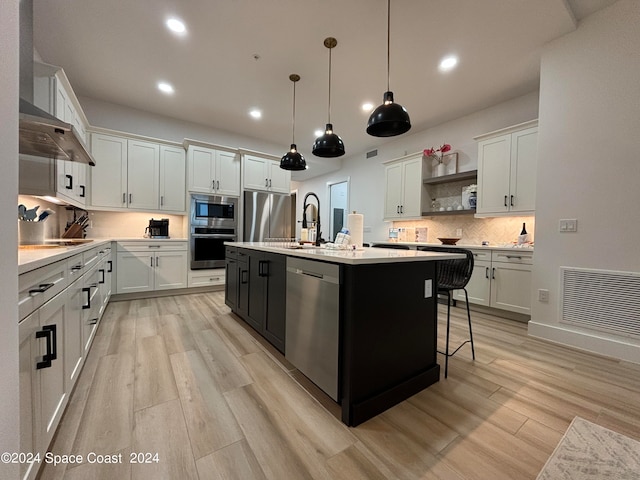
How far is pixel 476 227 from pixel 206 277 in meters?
4.65

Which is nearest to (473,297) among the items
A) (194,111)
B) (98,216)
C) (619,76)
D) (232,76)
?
(619,76)

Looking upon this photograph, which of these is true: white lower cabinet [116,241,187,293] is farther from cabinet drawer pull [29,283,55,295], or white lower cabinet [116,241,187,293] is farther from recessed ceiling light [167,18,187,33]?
cabinet drawer pull [29,283,55,295]

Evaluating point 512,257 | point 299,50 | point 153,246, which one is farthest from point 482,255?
point 153,246

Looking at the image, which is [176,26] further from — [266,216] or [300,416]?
[300,416]

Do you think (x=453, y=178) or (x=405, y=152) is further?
(x=405, y=152)

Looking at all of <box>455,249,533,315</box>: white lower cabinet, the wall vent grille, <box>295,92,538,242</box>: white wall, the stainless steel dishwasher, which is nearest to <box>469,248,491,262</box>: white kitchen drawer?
<box>455,249,533,315</box>: white lower cabinet

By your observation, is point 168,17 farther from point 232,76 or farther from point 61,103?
point 61,103

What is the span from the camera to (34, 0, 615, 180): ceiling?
2.36 meters

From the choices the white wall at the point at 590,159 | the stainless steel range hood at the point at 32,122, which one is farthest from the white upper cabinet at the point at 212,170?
the white wall at the point at 590,159

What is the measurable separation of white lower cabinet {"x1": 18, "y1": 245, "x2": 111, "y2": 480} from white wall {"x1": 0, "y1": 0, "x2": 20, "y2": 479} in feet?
0.81

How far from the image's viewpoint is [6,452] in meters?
0.64

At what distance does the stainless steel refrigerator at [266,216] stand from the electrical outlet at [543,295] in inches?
159

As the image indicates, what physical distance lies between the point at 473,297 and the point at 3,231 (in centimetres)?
433

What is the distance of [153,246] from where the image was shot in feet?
13.1
